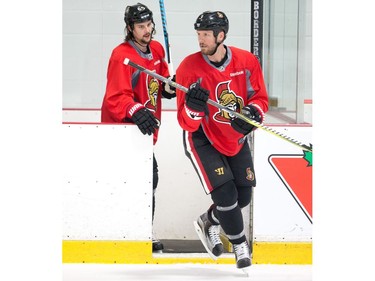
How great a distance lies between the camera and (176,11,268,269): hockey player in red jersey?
3891 millimetres

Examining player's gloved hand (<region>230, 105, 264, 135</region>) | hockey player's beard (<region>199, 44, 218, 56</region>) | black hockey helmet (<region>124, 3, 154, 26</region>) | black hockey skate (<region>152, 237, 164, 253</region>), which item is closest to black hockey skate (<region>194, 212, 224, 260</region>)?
black hockey skate (<region>152, 237, 164, 253</region>)

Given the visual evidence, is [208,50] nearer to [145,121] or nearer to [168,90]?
[145,121]

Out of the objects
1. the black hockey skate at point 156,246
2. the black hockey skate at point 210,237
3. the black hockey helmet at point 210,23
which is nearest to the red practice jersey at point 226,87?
the black hockey helmet at point 210,23

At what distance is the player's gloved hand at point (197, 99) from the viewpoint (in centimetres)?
374

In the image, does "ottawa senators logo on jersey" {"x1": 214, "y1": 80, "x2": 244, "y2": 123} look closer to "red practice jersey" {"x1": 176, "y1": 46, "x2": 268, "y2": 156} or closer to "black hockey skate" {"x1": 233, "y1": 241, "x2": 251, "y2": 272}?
"red practice jersey" {"x1": 176, "y1": 46, "x2": 268, "y2": 156}

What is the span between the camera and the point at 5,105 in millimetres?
1760

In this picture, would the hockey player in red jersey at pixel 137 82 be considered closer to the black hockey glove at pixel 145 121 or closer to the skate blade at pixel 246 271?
the black hockey glove at pixel 145 121

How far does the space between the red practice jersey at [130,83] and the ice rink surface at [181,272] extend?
2.22ft

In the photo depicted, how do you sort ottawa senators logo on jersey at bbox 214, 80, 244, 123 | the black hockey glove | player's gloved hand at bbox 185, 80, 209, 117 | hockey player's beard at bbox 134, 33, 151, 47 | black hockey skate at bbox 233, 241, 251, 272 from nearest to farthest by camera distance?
player's gloved hand at bbox 185, 80, 209, 117, black hockey skate at bbox 233, 241, 251, 272, ottawa senators logo on jersey at bbox 214, 80, 244, 123, the black hockey glove, hockey player's beard at bbox 134, 33, 151, 47

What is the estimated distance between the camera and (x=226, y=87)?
3969 mm

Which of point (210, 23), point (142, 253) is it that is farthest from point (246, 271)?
point (210, 23)

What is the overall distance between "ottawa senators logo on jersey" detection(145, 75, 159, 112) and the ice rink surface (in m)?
0.75
